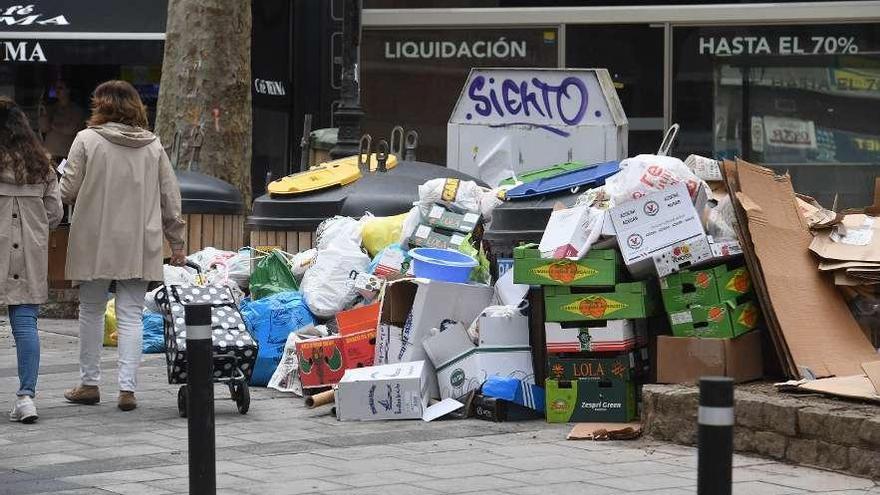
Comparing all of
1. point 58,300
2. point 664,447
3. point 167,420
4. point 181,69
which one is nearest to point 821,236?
point 664,447

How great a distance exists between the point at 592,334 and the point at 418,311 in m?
1.05

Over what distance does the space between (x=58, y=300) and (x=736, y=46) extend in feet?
25.5

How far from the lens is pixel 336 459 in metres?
6.95

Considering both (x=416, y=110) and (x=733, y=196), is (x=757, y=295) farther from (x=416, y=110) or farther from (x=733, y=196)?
(x=416, y=110)

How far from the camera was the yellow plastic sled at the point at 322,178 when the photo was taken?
36.1 feet

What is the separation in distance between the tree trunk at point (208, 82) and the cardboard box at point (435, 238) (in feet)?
20.4

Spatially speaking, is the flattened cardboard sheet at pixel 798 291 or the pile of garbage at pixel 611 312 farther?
the pile of garbage at pixel 611 312

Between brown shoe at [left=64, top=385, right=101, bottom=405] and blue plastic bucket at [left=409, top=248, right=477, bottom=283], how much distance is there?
1854mm

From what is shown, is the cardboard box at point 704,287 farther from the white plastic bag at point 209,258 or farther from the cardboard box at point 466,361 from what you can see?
the white plastic bag at point 209,258

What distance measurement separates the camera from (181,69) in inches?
602

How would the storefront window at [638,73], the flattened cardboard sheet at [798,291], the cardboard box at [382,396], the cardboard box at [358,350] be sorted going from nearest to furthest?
the flattened cardboard sheet at [798,291]
the cardboard box at [382,396]
the cardboard box at [358,350]
the storefront window at [638,73]

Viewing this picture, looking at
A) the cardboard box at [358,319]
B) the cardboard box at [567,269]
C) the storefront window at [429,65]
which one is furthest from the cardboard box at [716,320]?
the storefront window at [429,65]

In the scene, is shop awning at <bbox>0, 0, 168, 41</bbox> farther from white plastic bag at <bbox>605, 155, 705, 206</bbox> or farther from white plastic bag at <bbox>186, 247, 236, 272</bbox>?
white plastic bag at <bbox>605, 155, 705, 206</bbox>

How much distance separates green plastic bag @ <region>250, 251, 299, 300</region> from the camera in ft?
33.4
